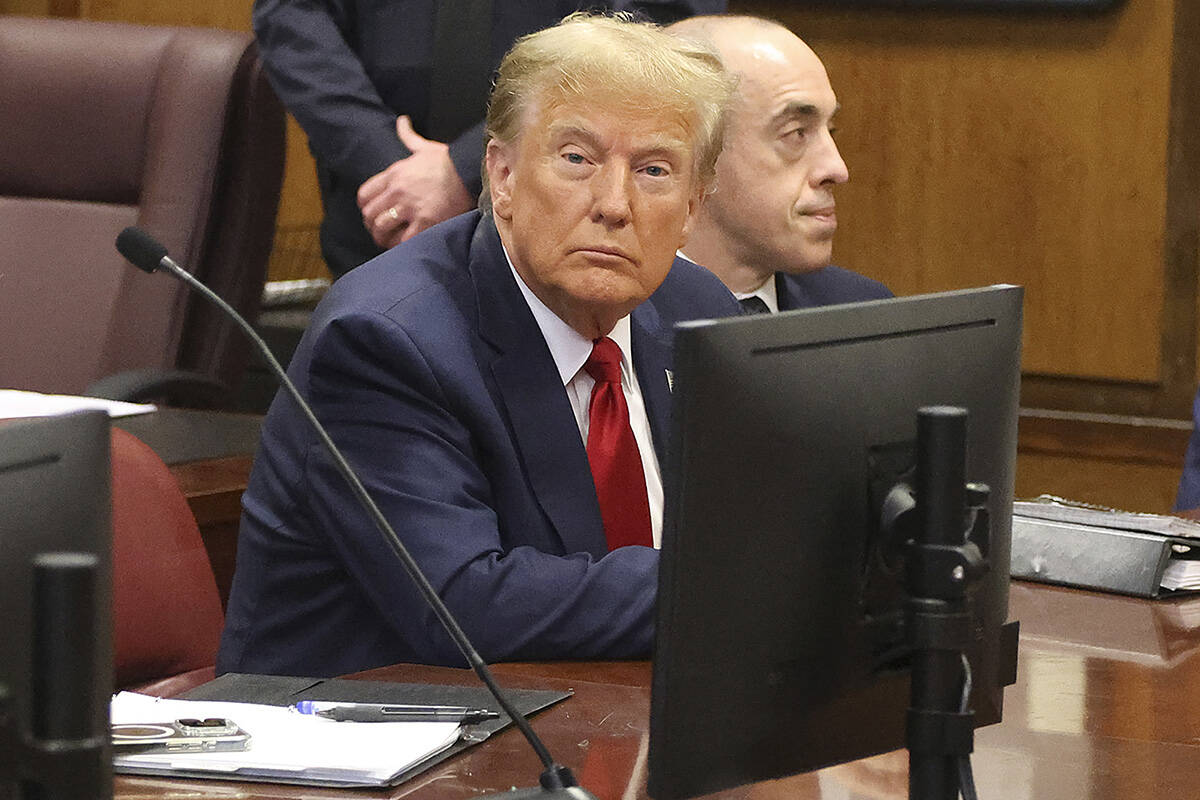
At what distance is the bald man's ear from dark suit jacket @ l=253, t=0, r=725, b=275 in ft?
2.44

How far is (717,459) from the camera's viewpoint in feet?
3.46

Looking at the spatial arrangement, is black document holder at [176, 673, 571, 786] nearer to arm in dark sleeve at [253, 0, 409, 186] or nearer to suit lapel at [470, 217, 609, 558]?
suit lapel at [470, 217, 609, 558]

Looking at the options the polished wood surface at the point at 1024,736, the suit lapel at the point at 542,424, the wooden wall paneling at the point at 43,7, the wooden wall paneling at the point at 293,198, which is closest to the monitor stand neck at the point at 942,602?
the polished wood surface at the point at 1024,736

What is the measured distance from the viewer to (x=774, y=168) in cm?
266

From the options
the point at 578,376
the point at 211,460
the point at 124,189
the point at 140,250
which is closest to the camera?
the point at 140,250

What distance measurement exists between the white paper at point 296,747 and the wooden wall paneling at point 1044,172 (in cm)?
296

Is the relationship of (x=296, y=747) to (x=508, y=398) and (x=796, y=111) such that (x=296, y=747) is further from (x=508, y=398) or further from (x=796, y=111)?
(x=796, y=111)

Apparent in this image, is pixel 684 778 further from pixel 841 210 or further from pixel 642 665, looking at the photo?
pixel 841 210

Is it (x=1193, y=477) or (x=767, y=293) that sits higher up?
(x=767, y=293)

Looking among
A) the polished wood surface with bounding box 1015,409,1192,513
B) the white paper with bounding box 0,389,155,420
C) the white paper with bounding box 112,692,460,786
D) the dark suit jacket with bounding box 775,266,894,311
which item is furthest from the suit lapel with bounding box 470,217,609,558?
the polished wood surface with bounding box 1015,409,1192,513

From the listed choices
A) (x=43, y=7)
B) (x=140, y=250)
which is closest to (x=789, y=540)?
(x=140, y=250)

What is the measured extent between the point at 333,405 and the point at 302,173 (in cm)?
329

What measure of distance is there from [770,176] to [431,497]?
1084 mm

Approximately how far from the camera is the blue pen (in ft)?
4.62
